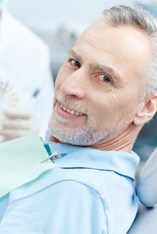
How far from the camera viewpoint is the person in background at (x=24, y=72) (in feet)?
8.71

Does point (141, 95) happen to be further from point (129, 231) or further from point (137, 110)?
point (129, 231)

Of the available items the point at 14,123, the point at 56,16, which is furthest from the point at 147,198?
the point at 56,16

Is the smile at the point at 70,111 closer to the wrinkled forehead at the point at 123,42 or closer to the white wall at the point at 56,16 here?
the wrinkled forehead at the point at 123,42

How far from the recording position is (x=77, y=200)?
1.15 metres

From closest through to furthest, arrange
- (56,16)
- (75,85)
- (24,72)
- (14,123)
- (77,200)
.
Result: (77,200) < (75,85) < (14,123) < (24,72) < (56,16)

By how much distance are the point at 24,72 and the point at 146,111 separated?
1.63m

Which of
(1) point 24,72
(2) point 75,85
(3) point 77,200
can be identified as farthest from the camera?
(1) point 24,72

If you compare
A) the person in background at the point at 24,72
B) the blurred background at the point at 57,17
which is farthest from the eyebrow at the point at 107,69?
the blurred background at the point at 57,17

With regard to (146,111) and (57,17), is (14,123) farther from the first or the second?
(57,17)

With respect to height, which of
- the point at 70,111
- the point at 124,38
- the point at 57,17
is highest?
the point at 124,38

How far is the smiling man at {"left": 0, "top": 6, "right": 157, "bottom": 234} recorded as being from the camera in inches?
46.4

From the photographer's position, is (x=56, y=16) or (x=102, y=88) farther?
(x=56, y=16)

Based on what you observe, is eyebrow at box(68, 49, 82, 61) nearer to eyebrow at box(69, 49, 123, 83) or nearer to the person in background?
eyebrow at box(69, 49, 123, 83)

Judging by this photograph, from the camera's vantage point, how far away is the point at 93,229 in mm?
1143
